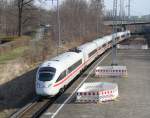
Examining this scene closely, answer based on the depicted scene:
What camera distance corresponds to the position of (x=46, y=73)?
3056 cm

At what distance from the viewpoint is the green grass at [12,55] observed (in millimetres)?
46787

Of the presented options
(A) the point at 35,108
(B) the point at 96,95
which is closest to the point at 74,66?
(A) the point at 35,108

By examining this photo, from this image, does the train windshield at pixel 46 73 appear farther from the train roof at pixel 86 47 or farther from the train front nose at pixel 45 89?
the train roof at pixel 86 47

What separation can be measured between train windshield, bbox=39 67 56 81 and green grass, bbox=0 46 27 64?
14857mm

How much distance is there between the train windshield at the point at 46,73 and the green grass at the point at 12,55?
1486 cm

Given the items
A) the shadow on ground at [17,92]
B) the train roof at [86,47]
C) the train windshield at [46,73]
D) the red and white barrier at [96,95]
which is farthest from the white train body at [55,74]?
the train roof at [86,47]

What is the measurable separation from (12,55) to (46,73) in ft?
66.2

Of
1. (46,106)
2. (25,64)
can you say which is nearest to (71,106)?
(46,106)

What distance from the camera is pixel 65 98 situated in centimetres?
3011

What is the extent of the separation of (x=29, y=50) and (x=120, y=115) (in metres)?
29.3

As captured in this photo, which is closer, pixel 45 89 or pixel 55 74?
pixel 45 89

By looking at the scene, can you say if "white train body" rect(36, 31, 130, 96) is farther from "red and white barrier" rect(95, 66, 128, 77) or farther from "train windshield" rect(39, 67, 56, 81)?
"red and white barrier" rect(95, 66, 128, 77)

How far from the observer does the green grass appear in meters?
46.8

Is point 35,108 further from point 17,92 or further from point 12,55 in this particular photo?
point 12,55
